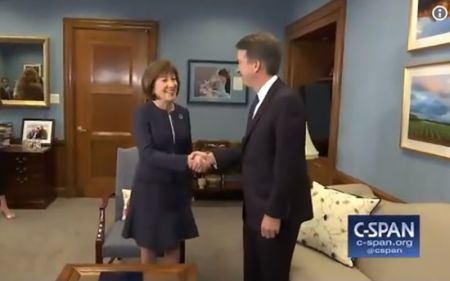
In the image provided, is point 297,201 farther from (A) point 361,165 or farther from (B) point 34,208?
(B) point 34,208

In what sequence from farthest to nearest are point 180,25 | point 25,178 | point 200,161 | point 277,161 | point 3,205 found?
point 180,25
point 25,178
point 3,205
point 200,161
point 277,161

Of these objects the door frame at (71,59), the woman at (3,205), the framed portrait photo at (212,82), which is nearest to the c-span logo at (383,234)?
the woman at (3,205)

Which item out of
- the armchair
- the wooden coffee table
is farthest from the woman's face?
the armchair

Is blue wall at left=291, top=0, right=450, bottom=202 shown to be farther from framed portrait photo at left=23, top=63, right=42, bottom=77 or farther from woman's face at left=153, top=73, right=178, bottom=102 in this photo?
framed portrait photo at left=23, top=63, right=42, bottom=77

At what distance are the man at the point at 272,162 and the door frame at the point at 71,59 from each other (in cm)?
380

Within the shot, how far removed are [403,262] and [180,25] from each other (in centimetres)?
419

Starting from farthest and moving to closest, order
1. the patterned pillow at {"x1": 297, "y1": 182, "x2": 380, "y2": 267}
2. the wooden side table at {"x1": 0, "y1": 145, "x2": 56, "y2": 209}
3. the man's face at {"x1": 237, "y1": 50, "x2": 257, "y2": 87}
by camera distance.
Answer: the wooden side table at {"x1": 0, "y1": 145, "x2": 56, "y2": 209} → the patterned pillow at {"x1": 297, "y1": 182, "x2": 380, "y2": 267} → the man's face at {"x1": 237, "y1": 50, "x2": 257, "y2": 87}

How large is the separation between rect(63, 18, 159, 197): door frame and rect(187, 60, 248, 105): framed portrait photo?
1.78 feet

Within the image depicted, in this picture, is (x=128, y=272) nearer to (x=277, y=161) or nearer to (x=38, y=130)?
(x=277, y=161)

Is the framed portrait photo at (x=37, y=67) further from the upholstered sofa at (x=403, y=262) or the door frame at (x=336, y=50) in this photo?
the upholstered sofa at (x=403, y=262)

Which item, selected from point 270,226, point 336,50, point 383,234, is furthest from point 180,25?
point 383,234

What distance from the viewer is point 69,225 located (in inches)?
172

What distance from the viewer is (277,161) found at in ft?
5.81

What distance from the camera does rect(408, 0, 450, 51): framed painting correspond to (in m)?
2.25
